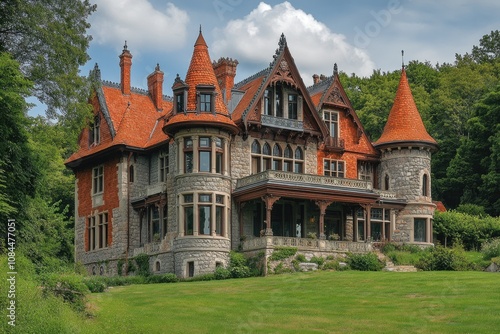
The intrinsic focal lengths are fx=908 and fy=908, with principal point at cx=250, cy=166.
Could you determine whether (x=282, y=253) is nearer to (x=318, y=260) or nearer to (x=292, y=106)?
(x=318, y=260)

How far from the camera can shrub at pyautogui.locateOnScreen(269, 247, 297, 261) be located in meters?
41.4

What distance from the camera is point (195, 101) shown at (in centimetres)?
4322

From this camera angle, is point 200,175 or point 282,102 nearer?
point 200,175

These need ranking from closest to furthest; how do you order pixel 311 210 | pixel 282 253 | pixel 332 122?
pixel 282 253
pixel 311 210
pixel 332 122

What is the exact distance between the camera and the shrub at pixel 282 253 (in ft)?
136

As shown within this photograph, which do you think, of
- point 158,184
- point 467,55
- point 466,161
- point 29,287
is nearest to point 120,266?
point 158,184

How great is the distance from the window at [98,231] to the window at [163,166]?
448 centimetres

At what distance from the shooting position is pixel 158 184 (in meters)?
46.1

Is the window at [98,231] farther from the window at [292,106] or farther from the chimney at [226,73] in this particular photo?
the window at [292,106]

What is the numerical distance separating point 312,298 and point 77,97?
1665 cm

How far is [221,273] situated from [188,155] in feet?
19.8

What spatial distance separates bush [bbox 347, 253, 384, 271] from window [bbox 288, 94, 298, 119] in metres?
8.16

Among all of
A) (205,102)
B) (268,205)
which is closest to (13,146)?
(205,102)

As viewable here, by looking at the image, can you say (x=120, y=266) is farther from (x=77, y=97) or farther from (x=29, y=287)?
(x=29, y=287)
